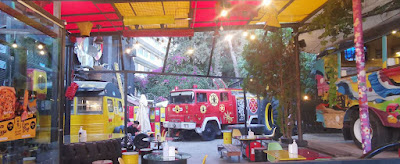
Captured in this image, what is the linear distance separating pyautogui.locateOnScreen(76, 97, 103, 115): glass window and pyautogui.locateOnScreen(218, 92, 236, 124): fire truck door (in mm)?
5526

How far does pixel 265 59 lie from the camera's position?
25.1 feet

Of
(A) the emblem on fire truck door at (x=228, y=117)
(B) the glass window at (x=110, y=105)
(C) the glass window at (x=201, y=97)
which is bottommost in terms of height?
(A) the emblem on fire truck door at (x=228, y=117)

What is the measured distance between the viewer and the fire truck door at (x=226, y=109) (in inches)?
530

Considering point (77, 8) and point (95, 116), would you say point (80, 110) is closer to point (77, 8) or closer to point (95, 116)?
point (95, 116)

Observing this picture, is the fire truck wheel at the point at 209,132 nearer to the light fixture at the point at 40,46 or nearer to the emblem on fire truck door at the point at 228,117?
the emblem on fire truck door at the point at 228,117

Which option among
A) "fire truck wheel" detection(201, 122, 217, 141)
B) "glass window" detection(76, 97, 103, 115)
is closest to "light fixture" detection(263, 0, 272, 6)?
"glass window" detection(76, 97, 103, 115)

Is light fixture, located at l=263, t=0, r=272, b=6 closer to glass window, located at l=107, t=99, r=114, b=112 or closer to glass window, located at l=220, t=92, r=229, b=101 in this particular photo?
glass window, located at l=107, t=99, r=114, b=112

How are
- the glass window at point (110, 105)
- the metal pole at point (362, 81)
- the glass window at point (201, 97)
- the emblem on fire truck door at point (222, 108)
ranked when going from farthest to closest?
the emblem on fire truck door at point (222, 108), the glass window at point (201, 97), the glass window at point (110, 105), the metal pole at point (362, 81)

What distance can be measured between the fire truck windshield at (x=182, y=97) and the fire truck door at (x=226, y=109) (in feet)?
4.76

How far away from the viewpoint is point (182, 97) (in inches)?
519

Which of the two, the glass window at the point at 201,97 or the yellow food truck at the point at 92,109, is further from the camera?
the glass window at the point at 201,97

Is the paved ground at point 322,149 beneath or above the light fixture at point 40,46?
beneath

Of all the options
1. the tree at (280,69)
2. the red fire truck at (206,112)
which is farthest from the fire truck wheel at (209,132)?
the tree at (280,69)

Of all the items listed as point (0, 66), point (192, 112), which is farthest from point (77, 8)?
point (192, 112)
